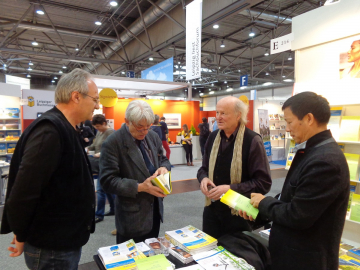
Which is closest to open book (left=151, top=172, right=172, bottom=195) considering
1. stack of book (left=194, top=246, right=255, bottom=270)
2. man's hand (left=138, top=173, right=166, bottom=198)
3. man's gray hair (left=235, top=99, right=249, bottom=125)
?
man's hand (left=138, top=173, right=166, bottom=198)

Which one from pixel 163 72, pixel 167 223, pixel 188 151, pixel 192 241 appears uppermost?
pixel 163 72

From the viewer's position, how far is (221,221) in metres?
1.91

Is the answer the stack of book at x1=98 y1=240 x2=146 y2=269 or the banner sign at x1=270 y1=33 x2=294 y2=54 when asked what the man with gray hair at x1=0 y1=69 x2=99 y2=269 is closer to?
the stack of book at x1=98 y1=240 x2=146 y2=269

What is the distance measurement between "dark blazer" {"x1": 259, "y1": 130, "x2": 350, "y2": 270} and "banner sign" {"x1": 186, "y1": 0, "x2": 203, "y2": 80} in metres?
2.53

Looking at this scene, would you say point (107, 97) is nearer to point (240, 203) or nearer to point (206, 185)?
point (206, 185)

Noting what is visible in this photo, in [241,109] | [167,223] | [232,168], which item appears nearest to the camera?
[232,168]

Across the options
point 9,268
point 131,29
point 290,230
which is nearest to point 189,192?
point 9,268

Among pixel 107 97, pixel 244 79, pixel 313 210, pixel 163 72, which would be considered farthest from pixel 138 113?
pixel 244 79

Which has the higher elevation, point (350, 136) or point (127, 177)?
point (350, 136)

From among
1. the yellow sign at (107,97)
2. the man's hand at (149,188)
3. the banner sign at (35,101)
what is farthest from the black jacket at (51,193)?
the banner sign at (35,101)

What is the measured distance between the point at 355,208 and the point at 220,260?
194 cm

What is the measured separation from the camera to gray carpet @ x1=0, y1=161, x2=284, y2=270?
9.36ft

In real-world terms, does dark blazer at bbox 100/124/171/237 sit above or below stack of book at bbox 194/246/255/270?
above

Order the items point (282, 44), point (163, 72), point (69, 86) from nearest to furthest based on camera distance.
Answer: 1. point (69, 86)
2. point (282, 44)
3. point (163, 72)
